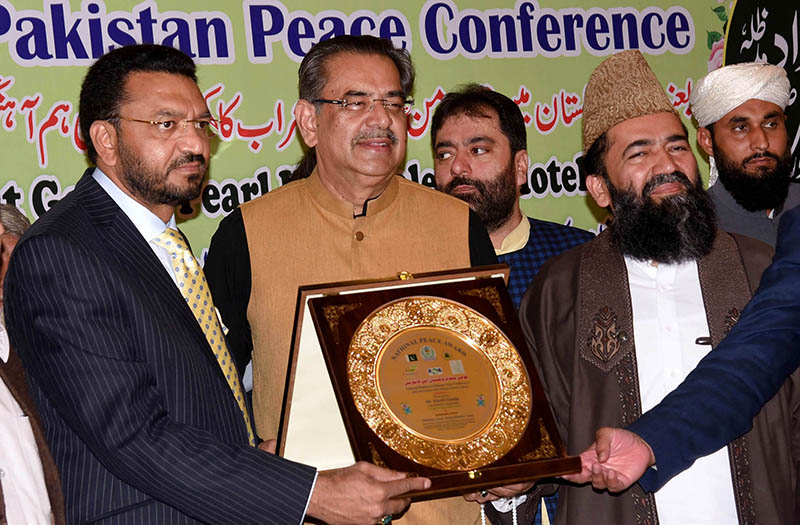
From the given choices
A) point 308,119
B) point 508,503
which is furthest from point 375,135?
point 508,503

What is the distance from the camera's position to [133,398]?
2.37 meters

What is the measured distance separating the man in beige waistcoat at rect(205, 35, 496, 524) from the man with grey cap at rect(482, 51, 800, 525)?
0.37m

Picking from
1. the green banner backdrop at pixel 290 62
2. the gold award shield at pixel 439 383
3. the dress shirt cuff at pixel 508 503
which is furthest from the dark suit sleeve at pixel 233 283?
the green banner backdrop at pixel 290 62

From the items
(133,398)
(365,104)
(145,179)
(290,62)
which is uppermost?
(290,62)

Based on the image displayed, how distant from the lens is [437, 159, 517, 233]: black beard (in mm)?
4238

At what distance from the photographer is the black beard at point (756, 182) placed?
4.73m

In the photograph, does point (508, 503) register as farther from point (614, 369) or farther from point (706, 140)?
point (706, 140)

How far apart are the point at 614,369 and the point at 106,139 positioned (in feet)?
5.74

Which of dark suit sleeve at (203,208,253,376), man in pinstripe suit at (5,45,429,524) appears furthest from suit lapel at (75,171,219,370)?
dark suit sleeve at (203,208,253,376)

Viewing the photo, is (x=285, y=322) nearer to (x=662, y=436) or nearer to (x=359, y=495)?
(x=359, y=495)

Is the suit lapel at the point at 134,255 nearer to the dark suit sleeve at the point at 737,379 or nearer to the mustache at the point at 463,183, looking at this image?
the dark suit sleeve at the point at 737,379

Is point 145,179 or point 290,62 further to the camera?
point 290,62

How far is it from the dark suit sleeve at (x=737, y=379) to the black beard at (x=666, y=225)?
33 cm

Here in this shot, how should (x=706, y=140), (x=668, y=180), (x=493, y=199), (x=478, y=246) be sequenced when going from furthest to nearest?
(x=706, y=140)
(x=493, y=199)
(x=668, y=180)
(x=478, y=246)
